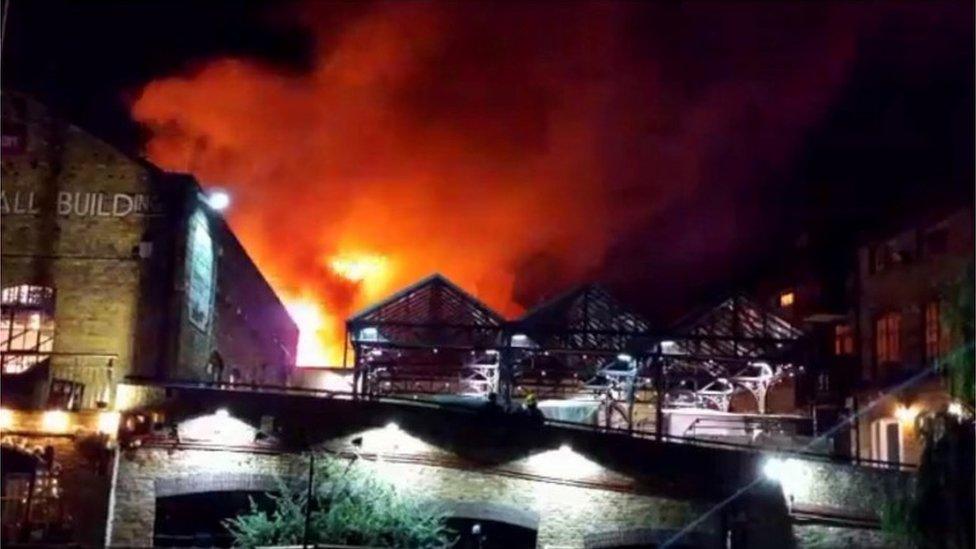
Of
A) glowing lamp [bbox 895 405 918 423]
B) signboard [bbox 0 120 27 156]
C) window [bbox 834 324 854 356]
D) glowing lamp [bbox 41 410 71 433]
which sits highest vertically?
signboard [bbox 0 120 27 156]

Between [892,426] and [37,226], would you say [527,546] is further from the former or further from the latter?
[892,426]

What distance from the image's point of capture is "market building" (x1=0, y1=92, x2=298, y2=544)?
827 inches

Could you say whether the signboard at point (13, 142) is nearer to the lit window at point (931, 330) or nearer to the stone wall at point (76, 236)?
the stone wall at point (76, 236)

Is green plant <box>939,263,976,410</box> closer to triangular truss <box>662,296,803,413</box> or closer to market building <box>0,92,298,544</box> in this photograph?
triangular truss <box>662,296,803,413</box>

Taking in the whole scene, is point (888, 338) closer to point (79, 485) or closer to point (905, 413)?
point (905, 413)

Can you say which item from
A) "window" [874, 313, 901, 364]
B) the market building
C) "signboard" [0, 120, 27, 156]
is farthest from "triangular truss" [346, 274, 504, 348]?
"window" [874, 313, 901, 364]

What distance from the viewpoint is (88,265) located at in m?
22.1

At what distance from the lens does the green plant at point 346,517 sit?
19188 millimetres

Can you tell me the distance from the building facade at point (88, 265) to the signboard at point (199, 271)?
0.26 feet

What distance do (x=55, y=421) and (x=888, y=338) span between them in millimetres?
22773

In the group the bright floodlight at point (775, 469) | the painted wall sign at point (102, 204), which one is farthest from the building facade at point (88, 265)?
the bright floodlight at point (775, 469)

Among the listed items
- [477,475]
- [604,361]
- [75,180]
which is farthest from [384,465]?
[604,361]

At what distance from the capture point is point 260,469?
69.8 ft

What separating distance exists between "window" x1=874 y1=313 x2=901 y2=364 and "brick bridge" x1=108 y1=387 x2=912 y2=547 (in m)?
11.2
